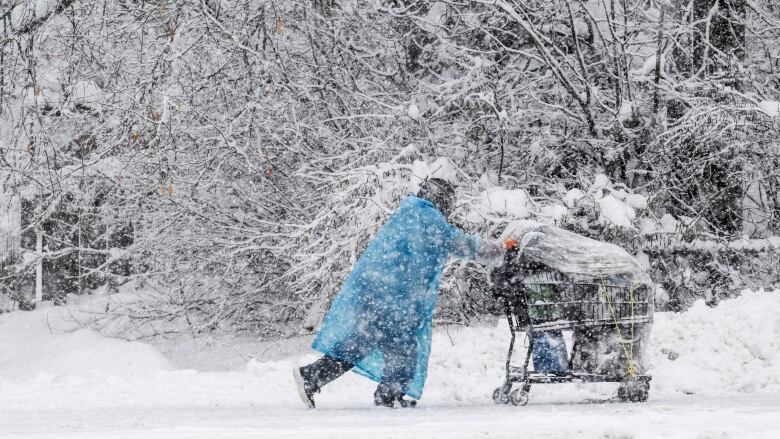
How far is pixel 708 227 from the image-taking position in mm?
12891

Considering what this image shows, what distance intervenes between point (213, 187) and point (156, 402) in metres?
6.06

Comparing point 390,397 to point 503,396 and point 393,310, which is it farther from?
point 503,396

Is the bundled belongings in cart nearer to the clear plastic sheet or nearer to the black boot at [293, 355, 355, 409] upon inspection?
the clear plastic sheet

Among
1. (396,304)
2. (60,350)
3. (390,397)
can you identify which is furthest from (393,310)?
(60,350)

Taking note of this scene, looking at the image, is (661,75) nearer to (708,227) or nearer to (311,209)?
(708,227)

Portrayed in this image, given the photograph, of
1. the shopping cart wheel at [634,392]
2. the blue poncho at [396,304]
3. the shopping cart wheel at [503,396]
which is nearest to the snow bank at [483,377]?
the shopping cart wheel at [503,396]

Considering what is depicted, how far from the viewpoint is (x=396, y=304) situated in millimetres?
6398

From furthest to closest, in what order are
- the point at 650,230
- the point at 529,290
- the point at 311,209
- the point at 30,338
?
the point at 30,338
the point at 311,209
the point at 650,230
the point at 529,290

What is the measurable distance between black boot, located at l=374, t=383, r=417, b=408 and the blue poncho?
0.06 m

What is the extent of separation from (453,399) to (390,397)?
106 cm

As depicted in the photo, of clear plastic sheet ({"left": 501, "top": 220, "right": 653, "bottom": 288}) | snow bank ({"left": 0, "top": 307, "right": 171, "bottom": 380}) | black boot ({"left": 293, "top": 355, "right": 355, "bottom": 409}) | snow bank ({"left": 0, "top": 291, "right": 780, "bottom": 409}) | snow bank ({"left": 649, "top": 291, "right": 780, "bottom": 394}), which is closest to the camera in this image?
black boot ({"left": 293, "top": 355, "right": 355, "bottom": 409})

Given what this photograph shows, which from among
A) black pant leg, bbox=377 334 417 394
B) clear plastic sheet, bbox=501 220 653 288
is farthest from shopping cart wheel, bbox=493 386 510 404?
clear plastic sheet, bbox=501 220 653 288

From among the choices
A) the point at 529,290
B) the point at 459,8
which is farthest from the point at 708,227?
the point at 529,290

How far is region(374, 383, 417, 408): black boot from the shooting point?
6406 mm
